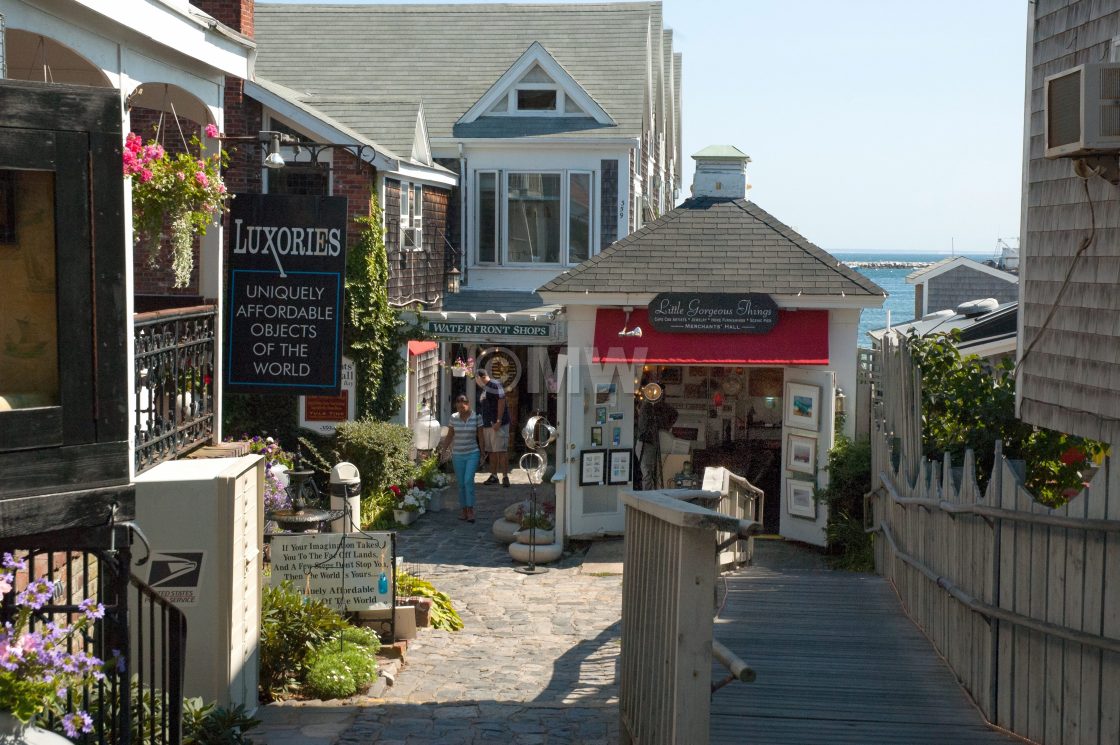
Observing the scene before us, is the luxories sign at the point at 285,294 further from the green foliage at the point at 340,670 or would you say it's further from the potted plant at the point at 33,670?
the potted plant at the point at 33,670

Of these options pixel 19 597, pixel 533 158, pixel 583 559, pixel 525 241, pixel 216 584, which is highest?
pixel 533 158

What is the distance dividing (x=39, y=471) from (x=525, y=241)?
66.8ft

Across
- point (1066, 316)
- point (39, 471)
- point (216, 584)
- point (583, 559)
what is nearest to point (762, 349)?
point (583, 559)

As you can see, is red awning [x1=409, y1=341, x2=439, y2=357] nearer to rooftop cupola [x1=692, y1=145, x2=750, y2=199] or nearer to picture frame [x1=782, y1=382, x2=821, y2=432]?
rooftop cupola [x1=692, y1=145, x2=750, y2=199]

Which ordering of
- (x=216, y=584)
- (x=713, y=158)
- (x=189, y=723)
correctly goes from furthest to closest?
1. (x=713, y=158)
2. (x=216, y=584)
3. (x=189, y=723)

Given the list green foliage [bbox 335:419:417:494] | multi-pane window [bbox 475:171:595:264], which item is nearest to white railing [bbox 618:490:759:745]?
green foliage [bbox 335:419:417:494]

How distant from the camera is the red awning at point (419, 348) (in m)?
21.5

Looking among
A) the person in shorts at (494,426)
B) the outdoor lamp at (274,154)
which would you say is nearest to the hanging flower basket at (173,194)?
the outdoor lamp at (274,154)

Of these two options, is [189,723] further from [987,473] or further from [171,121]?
[171,121]

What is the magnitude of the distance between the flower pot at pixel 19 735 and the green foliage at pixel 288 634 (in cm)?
511

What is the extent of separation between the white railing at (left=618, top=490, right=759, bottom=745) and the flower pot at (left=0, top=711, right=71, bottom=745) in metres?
2.78

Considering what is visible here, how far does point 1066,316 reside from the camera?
9539 millimetres

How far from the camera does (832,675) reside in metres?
8.45

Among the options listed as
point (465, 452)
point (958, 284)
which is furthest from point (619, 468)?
point (958, 284)
